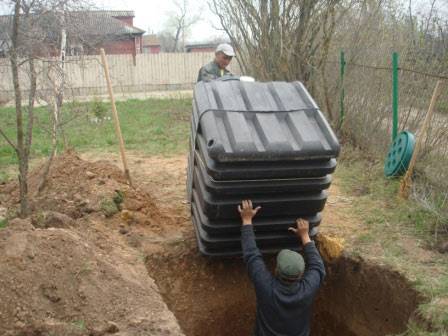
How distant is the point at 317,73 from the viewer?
28.7ft

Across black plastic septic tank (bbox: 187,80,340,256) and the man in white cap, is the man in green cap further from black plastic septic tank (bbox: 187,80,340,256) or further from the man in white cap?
the man in white cap

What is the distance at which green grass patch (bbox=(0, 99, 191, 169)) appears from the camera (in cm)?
876

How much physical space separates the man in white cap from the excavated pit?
2.16 m

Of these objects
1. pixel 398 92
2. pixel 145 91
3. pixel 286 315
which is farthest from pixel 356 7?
pixel 145 91

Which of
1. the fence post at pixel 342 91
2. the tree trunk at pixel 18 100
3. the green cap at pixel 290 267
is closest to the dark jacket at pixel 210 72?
the tree trunk at pixel 18 100

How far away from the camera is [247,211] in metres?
3.53

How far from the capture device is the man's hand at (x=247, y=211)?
3.51 metres

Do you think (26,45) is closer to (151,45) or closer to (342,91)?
(342,91)

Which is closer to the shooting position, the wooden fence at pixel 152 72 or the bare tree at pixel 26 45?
the bare tree at pixel 26 45

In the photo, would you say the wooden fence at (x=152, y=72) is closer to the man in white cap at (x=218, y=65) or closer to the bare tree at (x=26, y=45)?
the man in white cap at (x=218, y=65)

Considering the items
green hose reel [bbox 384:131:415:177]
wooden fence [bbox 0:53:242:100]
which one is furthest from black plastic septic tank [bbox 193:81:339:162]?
wooden fence [bbox 0:53:242:100]

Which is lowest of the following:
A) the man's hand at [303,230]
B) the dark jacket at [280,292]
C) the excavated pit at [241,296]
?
the excavated pit at [241,296]

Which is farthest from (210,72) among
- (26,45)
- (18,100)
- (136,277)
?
(136,277)

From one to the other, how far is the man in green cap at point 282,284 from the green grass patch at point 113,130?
3.72 metres
